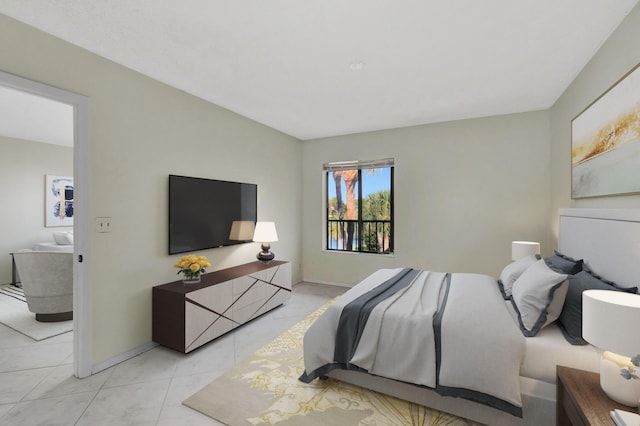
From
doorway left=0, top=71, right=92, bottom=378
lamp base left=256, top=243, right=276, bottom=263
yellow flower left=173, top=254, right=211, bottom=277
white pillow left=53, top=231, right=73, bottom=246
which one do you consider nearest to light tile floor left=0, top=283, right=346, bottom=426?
doorway left=0, top=71, right=92, bottom=378

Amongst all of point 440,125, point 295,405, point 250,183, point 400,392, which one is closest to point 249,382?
point 295,405

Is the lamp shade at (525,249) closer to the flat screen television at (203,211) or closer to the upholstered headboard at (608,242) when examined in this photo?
the upholstered headboard at (608,242)

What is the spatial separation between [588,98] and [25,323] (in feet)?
20.2

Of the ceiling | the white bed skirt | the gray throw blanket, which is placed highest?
the ceiling

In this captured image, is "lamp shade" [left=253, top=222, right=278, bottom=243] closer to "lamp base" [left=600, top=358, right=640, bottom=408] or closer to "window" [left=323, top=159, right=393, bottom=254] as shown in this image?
"window" [left=323, top=159, right=393, bottom=254]

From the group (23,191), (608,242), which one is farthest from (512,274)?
(23,191)

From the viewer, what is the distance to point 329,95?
10.3 feet

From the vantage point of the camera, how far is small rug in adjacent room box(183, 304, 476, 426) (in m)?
1.78

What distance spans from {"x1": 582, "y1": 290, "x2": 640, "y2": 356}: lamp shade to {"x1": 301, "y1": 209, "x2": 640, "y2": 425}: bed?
539 millimetres

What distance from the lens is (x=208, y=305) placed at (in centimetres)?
272

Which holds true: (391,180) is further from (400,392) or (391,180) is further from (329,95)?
(400,392)

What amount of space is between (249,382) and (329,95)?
2.86 metres

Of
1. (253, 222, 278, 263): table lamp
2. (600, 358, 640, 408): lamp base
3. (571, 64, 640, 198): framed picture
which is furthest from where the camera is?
(253, 222, 278, 263): table lamp

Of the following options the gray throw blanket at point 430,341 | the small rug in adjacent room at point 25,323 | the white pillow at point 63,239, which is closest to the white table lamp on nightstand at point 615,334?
the gray throw blanket at point 430,341
